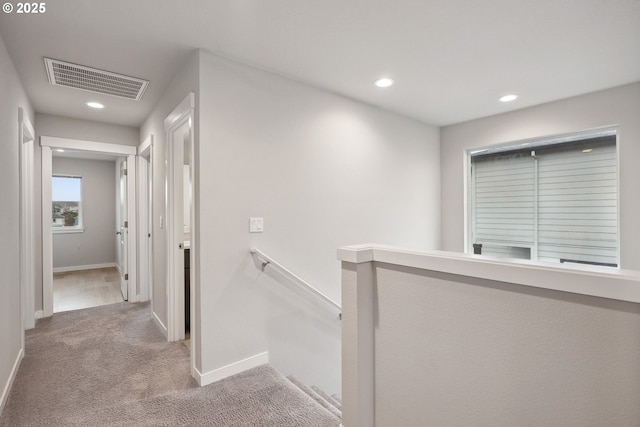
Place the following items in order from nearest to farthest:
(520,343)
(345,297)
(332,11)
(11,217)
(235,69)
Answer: (520,343), (345,297), (332,11), (11,217), (235,69)

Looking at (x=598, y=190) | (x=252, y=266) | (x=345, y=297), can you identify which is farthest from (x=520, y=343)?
(x=598, y=190)

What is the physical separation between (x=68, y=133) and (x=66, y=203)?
3591 millimetres

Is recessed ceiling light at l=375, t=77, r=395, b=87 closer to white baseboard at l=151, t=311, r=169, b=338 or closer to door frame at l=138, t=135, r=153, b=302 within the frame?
door frame at l=138, t=135, r=153, b=302

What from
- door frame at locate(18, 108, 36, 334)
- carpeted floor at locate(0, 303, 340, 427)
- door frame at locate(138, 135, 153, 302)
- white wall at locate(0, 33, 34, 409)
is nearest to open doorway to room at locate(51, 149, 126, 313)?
door frame at locate(138, 135, 153, 302)

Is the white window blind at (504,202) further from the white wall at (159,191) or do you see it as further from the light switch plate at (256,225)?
the white wall at (159,191)

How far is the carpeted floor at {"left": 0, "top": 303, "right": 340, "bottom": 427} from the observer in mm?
1821

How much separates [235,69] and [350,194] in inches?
62.5

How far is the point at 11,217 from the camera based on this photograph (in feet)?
7.29

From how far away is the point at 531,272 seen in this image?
1.10 metres

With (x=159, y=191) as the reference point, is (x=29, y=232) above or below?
below

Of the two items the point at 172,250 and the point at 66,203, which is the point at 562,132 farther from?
the point at 66,203

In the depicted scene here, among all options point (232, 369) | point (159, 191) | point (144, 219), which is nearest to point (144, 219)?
point (144, 219)

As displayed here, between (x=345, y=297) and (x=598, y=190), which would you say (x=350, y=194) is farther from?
(x=598, y=190)

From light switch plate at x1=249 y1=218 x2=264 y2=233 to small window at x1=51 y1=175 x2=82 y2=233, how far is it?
6.10 m
